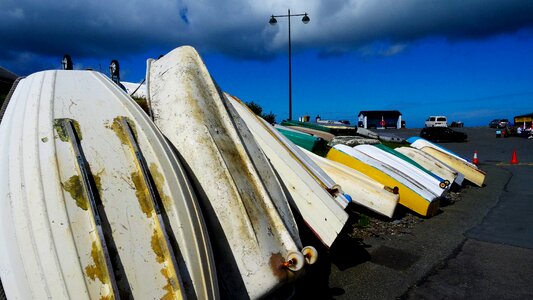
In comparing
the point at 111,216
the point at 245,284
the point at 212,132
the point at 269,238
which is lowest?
the point at 245,284

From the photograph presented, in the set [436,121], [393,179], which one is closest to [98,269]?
[393,179]

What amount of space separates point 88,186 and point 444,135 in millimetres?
28675

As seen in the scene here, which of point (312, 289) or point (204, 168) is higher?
point (204, 168)

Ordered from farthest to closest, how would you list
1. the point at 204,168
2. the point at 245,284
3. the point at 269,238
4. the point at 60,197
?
the point at 204,168, the point at 269,238, the point at 245,284, the point at 60,197

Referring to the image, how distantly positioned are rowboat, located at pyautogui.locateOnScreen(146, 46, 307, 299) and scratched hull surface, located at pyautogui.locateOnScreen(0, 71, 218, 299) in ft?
0.84

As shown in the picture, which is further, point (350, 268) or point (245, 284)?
point (350, 268)

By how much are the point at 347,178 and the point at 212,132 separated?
3.02m

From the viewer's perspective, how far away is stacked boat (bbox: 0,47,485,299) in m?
1.77

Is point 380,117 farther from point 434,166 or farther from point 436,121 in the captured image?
point 434,166

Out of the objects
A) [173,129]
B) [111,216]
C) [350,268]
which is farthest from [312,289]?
[111,216]

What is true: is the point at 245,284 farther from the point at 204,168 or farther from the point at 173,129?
the point at 173,129

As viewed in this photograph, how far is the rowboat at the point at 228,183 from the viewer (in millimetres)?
2270

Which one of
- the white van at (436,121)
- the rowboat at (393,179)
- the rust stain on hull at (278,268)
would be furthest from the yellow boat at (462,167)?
the white van at (436,121)

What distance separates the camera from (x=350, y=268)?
3.88 metres
